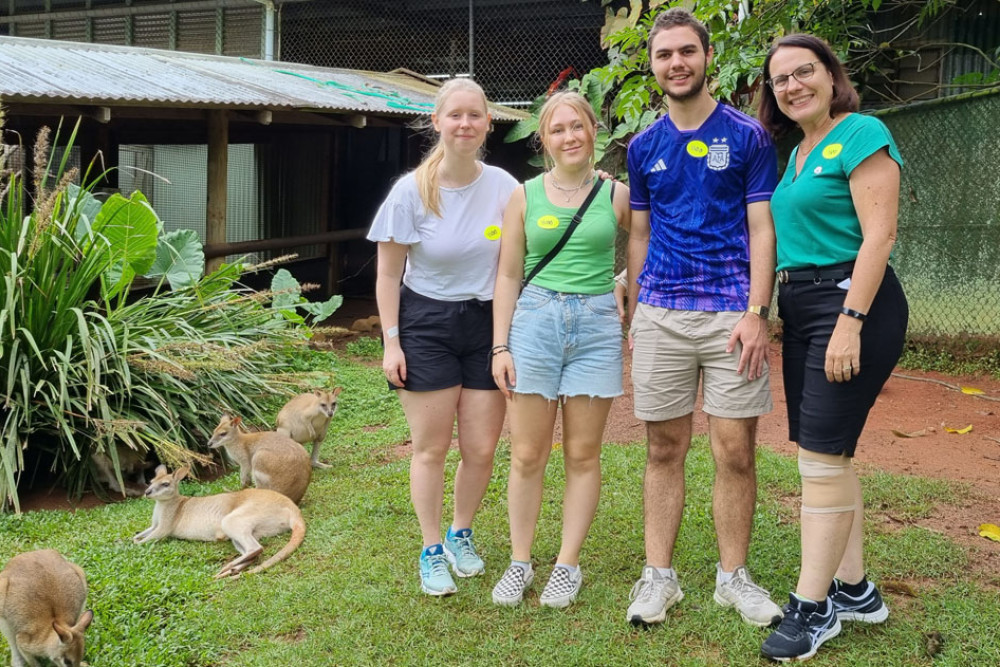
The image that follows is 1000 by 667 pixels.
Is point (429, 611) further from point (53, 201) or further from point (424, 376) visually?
point (53, 201)

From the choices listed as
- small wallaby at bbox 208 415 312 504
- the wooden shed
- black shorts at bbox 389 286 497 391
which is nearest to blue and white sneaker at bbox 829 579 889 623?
black shorts at bbox 389 286 497 391

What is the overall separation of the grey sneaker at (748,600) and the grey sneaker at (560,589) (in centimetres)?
53

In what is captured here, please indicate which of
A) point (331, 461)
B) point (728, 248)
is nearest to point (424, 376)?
point (728, 248)

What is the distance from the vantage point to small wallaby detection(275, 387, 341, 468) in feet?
18.9

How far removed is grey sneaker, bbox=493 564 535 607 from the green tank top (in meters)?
1.08

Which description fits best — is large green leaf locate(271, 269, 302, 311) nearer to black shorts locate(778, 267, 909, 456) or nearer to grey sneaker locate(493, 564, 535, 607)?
grey sneaker locate(493, 564, 535, 607)

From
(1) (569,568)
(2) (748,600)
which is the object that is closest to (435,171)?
(1) (569,568)

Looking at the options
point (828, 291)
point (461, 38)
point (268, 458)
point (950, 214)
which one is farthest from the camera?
point (461, 38)

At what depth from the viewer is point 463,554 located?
3961mm

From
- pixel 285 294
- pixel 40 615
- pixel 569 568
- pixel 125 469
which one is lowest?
pixel 125 469

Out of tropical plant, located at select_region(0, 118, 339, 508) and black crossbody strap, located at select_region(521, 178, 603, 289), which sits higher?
black crossbody strap, located at select_region(521, 178, 603, 289)

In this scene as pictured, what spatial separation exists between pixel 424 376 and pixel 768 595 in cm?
145

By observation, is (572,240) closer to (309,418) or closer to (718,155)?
(718,155)

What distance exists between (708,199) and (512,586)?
5.17 ft
